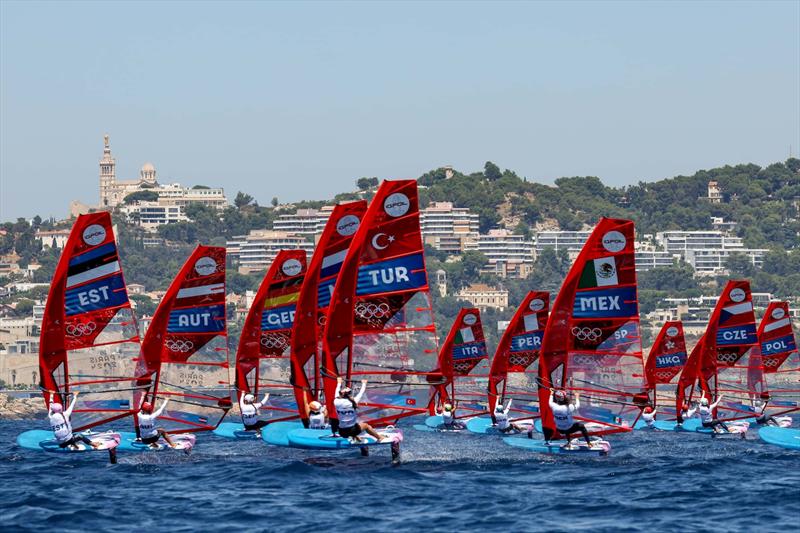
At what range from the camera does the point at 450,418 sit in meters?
55.8

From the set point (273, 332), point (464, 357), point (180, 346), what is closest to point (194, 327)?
point (180, 346)

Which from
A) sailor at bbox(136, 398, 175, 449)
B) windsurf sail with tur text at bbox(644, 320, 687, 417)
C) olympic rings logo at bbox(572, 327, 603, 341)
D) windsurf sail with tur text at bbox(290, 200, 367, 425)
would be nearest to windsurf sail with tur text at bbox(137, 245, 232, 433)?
sailor at bbox(136, 398, 175, 449)

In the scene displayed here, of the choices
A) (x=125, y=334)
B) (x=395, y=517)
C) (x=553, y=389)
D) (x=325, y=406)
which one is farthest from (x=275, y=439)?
(x=395, y=517)

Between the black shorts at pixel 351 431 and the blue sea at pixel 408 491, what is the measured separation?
62 cm

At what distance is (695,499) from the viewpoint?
31297mm

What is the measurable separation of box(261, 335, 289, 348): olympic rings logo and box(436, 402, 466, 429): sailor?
9.04 m

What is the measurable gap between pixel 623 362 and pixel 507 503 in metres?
10.0

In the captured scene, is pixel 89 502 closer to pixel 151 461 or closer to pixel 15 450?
pixel 151 461

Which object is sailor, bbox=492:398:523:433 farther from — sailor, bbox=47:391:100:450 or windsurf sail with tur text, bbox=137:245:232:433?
sailor, bbox=47:391:100:450

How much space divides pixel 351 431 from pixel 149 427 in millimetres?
5862

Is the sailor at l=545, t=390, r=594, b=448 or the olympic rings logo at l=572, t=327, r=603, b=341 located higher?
the olympic rings logo at l=572, t=327, r=603, b=341

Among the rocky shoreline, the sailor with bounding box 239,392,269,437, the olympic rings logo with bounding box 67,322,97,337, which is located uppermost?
the olympic rings logo with bounding box 67,322,97,337

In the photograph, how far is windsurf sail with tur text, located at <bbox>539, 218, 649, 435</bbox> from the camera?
38969mm

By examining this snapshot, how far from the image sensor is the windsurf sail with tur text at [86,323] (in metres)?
40.5
